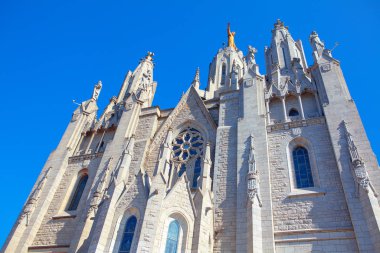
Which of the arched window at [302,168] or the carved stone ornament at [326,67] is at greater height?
the carved stone ornament at [326,67]

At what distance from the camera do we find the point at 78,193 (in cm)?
1895

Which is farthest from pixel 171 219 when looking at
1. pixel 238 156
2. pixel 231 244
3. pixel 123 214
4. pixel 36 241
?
pixel 36 241

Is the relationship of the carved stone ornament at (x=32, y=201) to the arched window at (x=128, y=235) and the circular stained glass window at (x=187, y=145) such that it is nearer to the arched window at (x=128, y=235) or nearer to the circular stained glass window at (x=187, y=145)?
the arched window at (x=128, y=235)

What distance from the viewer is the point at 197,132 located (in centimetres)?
1955

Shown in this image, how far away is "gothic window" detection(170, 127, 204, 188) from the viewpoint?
17.4m

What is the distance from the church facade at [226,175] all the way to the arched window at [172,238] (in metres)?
0.04

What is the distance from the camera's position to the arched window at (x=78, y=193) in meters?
18.1

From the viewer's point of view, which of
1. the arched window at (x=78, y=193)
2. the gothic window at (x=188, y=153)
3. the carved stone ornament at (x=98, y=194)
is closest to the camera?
the carved stone ornament at (x=98, y=194)

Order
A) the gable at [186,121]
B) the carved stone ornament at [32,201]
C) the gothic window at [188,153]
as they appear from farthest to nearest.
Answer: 1. the gable at [186,121]
2. the gothic window at [188,153]
3. the carved stone ornament at [32,201]

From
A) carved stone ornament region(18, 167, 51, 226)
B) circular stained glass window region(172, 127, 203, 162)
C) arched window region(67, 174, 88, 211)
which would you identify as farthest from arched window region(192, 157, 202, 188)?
carved stone ornament region(18, 167, 51, 226)

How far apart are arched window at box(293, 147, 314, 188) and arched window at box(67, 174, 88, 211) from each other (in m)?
12.9

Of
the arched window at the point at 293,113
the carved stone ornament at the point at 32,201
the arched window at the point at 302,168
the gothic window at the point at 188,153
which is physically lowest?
the carved stone ornament at the point at 32,201

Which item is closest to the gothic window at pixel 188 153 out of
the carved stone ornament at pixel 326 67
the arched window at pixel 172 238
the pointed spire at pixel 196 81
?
the arched window at pixel 172 238

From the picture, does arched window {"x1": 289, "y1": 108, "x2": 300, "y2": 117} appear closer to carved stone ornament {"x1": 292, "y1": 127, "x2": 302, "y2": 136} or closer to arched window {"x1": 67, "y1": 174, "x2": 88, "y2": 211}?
carved stone ornament {"x1": 292, "y1": 127, "x2": 302, "y2": 136}
